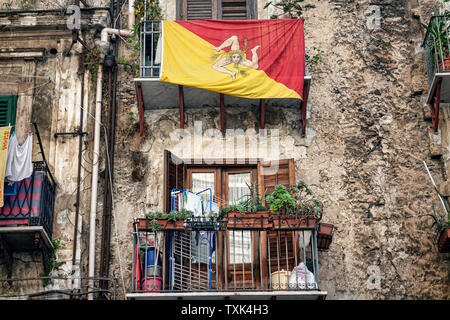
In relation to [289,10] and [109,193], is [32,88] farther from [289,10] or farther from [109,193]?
[289,10]

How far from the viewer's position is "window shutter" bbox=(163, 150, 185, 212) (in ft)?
46.4

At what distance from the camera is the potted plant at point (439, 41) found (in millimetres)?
14629

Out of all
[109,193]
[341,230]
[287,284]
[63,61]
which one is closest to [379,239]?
[341,230]

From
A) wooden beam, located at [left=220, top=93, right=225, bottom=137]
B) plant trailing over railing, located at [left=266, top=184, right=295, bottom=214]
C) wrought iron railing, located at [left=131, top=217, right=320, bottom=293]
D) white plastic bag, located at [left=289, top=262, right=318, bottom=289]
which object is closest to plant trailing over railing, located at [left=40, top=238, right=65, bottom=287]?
wrought iron railing, located at [left=131, top=217, right=320, bottom=293]

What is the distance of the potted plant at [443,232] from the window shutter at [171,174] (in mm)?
3726

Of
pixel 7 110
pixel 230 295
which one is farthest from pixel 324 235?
pixel 7 110

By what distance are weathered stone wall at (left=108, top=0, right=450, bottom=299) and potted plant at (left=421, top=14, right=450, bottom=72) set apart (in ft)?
2.05

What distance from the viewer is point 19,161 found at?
46.3 ft

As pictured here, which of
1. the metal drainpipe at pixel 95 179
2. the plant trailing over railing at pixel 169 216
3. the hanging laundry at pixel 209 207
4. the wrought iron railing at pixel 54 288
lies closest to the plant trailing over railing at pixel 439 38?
the hanging laundry at pixel 209 207

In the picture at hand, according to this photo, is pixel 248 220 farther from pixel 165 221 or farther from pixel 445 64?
pixel 445 64

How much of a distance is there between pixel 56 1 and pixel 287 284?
6279 millimetres

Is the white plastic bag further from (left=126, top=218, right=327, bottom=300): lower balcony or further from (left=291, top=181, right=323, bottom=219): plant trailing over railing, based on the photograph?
(left=291, top=181, right=323, bottom=219): plant trailing over railing

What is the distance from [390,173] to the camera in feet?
48.5

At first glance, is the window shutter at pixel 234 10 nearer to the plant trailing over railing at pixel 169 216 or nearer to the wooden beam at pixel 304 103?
the wooden beam at pixel 304 103
